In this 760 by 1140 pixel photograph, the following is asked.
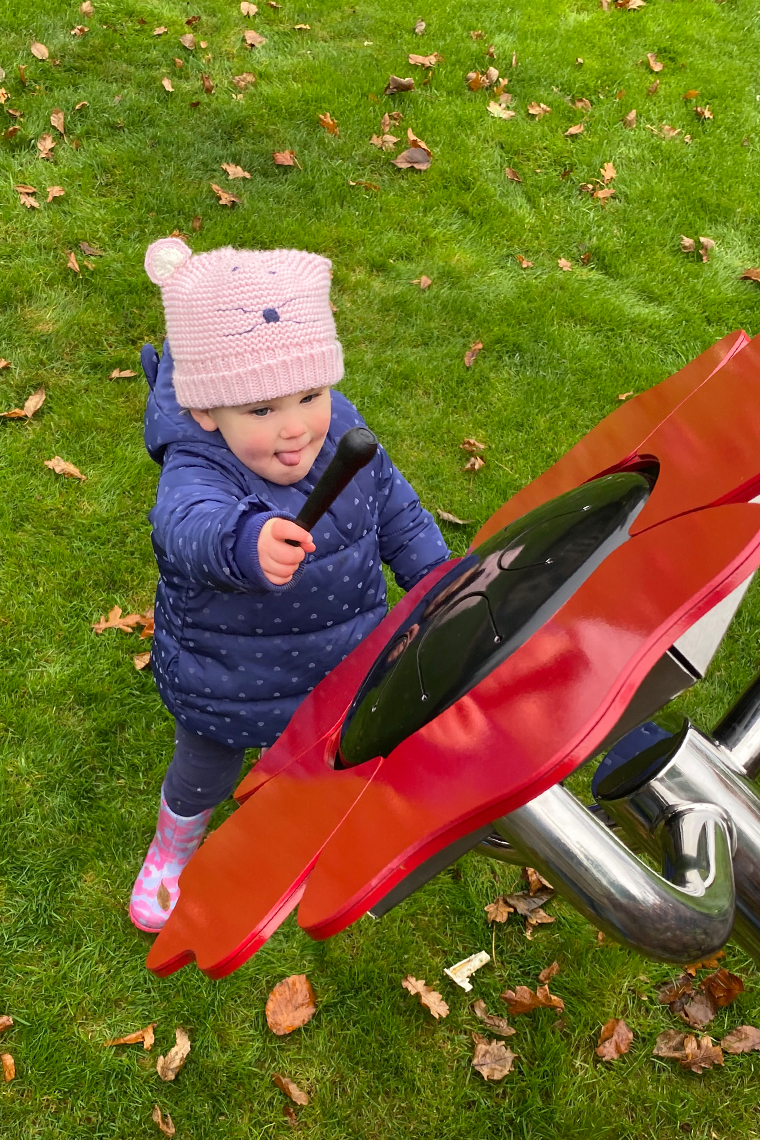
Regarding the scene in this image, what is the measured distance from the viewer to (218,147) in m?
4.99

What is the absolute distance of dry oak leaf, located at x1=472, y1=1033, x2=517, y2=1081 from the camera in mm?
2479

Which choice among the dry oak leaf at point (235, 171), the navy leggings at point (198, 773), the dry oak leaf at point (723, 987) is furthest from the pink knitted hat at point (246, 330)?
the dry oak leaf at point (235, 171)

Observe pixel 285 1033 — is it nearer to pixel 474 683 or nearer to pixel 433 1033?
pixel 433 1033

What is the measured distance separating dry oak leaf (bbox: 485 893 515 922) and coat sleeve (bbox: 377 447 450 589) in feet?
3.94

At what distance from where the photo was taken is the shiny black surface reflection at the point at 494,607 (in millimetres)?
795

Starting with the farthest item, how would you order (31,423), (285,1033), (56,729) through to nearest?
(31,423) < (56,729) < (285,1033)

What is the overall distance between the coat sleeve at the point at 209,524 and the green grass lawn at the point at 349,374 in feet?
4.91

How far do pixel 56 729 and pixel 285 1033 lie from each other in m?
1.26

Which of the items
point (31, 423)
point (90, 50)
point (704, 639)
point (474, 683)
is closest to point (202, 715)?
point (474, 683)

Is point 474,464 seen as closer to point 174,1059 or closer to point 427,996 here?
point 427,996

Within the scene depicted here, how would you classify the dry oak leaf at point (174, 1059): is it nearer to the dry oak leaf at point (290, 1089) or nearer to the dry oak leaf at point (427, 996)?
the dry oak leaf at point (290, 1089)

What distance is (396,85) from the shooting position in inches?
215

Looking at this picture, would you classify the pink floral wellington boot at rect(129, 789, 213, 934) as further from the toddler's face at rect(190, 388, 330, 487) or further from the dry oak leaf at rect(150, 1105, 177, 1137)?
the toddler's face at rect(190, 388, 330, 487)

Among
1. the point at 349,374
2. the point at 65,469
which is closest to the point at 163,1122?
the point at 65,469
